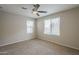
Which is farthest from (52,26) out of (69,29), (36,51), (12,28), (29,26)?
(12,28)

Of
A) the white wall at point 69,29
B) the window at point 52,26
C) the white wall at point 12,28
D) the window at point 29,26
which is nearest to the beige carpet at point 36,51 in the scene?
the white wall at point 69,29

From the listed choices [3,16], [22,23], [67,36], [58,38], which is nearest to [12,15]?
[3,16]

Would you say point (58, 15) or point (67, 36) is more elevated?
point (58, 15)

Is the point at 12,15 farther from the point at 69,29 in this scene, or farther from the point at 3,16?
the point at 69,29

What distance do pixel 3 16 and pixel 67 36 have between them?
4.37m

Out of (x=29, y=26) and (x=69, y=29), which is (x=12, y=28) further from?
(x=69, y=29)

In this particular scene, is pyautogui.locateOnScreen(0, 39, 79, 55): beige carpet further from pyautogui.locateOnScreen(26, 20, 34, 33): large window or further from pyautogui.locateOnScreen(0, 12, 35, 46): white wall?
pyautogui.locateOnScreen(26, 20, 34, 33): large window

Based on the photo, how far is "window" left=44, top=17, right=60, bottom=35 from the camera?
497 cm

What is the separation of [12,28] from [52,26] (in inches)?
123

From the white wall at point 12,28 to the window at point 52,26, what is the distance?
6.30ft

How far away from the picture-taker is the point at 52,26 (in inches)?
215


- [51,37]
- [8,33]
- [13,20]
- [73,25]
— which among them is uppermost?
[13,20]
